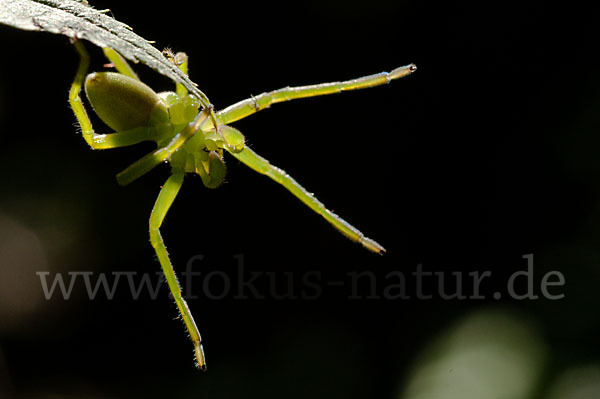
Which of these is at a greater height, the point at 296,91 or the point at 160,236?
the point at 296,91

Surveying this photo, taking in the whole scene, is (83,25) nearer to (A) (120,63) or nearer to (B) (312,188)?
(A) (120,63)

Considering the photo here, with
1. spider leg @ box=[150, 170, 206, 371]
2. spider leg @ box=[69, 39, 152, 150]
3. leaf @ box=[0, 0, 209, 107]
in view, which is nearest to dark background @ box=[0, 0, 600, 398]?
spider leg @ box=[150, 170, 206, 371]

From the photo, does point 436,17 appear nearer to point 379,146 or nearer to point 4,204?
point 379,146

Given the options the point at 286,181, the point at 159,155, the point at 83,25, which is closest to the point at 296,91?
the point at 286,181

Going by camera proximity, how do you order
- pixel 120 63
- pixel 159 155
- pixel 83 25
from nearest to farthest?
pixel 83 25, pixel 159 155, pixel 120 63

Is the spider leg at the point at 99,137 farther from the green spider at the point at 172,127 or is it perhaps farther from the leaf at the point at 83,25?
the leaf at the point at 83,25

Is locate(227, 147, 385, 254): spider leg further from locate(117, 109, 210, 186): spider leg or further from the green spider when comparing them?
locate(117, 109, 210, 186): spider leg

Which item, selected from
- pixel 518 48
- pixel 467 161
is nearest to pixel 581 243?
pixel 467 161
